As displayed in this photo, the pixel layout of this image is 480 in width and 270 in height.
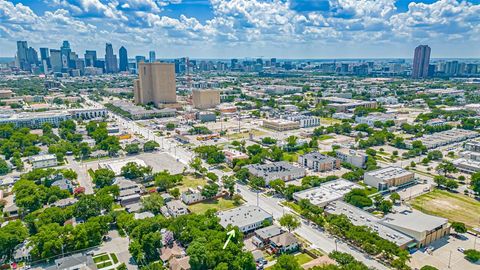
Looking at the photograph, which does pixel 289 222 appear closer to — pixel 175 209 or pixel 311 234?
pixel 311 234

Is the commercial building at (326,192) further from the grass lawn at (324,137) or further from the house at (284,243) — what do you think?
the grass lawn at (324,137)

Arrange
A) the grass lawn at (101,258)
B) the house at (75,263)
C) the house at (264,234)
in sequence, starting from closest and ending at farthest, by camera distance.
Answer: the house at (75,263) < the grass lawn at (101,258) < the house at (264,234)

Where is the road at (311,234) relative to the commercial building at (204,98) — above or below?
below

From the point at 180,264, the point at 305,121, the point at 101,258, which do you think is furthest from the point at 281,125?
the point at 101,258

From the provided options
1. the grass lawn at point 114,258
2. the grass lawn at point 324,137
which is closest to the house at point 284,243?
the grass lawn at point 114,258

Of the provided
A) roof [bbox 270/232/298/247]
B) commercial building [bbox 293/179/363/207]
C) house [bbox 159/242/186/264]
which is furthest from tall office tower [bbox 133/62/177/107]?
roof [bbox 270/232/298/247]

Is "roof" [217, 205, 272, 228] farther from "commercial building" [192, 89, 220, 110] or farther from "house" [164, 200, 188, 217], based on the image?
"commercial building" [192, 89, 220, 110]

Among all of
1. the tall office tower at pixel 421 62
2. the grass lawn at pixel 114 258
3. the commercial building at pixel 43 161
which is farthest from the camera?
the tall office tower at pixel 421 62
